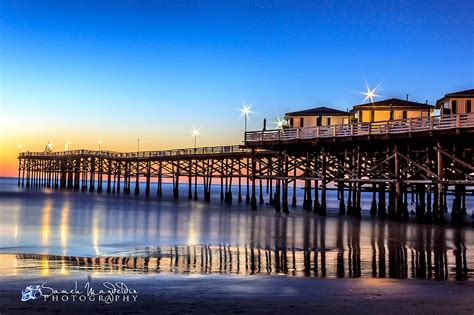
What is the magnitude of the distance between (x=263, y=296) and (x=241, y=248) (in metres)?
8.45

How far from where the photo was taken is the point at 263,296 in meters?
9.67

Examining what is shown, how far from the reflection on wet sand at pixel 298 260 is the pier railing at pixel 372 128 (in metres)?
6.33

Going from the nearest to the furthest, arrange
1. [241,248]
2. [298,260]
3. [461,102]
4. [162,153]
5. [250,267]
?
[250,267] < [298,260] < [241,248] < [461,102] < [162,153]

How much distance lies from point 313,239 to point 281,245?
8.07 feet

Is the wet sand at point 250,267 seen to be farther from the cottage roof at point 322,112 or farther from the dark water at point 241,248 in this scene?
the cottage roof at point 322,112

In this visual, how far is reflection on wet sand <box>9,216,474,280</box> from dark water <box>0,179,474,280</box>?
2cm

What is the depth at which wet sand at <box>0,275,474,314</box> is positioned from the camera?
8578 millimetres

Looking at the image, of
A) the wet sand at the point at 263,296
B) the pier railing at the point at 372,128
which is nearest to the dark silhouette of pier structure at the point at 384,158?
the pier railing at the point at 372,128

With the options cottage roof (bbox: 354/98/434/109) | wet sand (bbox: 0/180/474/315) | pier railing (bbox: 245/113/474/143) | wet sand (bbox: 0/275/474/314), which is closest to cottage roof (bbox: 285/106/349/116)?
cottage roof (bbox: 354/98/434/109)

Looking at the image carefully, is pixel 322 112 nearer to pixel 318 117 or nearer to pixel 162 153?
pixel 318 117

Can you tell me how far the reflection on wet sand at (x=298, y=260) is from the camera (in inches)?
505

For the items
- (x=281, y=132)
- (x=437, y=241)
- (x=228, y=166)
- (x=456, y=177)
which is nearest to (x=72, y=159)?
(x=228, y=166)

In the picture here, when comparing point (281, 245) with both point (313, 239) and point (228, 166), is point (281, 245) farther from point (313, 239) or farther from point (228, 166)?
point (228, 166)

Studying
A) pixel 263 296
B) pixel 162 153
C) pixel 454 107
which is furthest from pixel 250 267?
pixel 162 153
